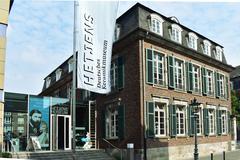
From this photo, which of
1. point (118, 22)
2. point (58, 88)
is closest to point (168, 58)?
point (118, 22)

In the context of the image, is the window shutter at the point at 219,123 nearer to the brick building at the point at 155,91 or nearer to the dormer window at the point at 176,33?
the brick building at the point at 155,91

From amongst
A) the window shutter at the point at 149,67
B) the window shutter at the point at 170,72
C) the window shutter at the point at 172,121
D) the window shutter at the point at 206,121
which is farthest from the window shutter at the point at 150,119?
the window shutter at the point at 206,121

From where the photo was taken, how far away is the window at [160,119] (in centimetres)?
Answer: 2065

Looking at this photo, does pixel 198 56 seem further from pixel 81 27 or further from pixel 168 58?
pixel 81 27

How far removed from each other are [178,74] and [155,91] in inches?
133

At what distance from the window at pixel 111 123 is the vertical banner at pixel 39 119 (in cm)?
373

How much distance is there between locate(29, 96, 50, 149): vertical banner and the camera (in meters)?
20.9

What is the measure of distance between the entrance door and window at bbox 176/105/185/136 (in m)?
7.06

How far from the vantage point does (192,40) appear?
84.7ft

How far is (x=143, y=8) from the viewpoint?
21.5 meters

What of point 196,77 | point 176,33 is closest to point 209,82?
point 196,77

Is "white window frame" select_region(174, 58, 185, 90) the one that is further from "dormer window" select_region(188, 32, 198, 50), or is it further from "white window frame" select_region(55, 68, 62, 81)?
"white window frame" select_region(55, 68, 62, 81)

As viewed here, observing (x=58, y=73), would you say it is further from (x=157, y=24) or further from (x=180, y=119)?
(x=180, y=119)

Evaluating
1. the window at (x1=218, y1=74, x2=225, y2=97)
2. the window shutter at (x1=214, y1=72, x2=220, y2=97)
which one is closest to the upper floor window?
the window shutter at (x1=214, y1=72, x2=220, y2=97)
